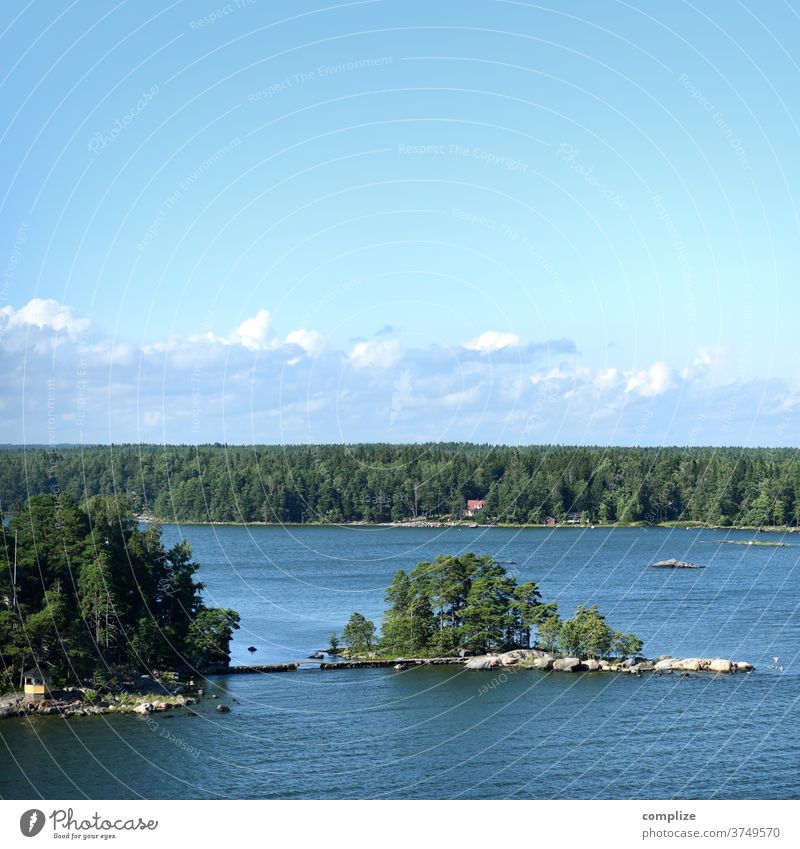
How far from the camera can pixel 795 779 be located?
89.6ft

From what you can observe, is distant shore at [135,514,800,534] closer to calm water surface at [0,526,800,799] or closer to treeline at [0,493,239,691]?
calm water surface at [0,526,800,799]

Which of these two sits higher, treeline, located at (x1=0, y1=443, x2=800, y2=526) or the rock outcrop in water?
treeline, located at (x1=0, y1=443, x2=800, y2=526)

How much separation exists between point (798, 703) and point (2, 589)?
23692 millimetres

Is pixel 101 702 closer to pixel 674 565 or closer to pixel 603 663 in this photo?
pixel 603 663

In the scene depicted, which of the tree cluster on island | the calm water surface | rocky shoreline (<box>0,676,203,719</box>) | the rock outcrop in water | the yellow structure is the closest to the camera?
the calm water surface

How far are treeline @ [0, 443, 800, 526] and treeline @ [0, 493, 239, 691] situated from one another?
70.4m

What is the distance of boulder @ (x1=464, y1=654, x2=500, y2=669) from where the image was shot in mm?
42250

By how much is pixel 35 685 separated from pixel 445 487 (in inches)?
3330

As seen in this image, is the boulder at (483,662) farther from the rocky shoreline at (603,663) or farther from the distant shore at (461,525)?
the distant shore at (461,525)
